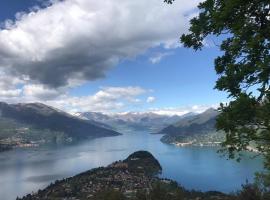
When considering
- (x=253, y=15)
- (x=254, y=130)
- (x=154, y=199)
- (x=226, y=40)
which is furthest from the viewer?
(x=154, y=199)

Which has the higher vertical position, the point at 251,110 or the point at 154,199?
the point at 251,110

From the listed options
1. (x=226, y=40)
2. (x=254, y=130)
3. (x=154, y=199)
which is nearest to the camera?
(x=254, y=130)

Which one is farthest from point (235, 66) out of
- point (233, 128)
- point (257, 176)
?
point (257, 176)

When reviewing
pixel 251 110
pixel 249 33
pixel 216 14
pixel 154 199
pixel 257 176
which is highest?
pixel 216 14

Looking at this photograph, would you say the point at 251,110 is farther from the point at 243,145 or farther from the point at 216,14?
the point at 216,14

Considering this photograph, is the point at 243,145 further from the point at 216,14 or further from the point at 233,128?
the point at 216,14

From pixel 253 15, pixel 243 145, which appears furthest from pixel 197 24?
pixel 243 145

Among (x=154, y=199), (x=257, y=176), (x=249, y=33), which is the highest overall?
(x=249, y=33)

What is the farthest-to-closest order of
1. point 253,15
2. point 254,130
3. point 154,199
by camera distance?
1. point 154,199
2. point 253,15
3. point 254,130

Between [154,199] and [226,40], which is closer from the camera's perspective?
[226,40]
